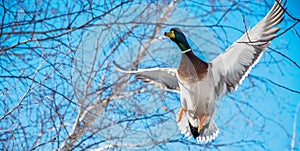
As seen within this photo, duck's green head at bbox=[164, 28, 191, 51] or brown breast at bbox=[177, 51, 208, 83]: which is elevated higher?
duck's green head at bbox=[164, 28, 191, 51]

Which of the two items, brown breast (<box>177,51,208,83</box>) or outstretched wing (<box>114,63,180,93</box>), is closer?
brown breast (<box>177,51,208,83</box>)

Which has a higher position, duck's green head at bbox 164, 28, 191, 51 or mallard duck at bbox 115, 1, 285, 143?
duck's green head at bbox 164, 28, 191, 51

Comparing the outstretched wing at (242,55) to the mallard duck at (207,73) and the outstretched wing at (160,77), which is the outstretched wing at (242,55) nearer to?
the mallard duck at (207,73)

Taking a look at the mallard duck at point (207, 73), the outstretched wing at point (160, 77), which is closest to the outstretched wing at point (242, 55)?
the mallard duck at point (207, 73)

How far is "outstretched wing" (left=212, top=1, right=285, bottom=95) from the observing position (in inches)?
48.0

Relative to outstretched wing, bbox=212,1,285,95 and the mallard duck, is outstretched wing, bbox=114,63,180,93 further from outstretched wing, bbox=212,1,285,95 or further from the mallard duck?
outstretched wing, bbox=212,1,285,95

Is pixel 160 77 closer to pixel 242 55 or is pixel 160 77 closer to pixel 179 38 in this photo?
pixel 179 38

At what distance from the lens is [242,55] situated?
1.26m

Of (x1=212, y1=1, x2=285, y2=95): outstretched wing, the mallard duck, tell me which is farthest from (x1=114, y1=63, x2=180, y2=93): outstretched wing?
(x1=212, y1=1, x2=285, y2=95): outstretched wing

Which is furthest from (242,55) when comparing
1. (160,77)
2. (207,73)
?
(160,77)

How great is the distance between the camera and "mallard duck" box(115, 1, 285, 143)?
46.7 inches

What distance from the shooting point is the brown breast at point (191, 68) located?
1168 mm

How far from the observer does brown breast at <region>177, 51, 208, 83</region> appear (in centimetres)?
117

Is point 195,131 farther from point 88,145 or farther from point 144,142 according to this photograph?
point 88,145
